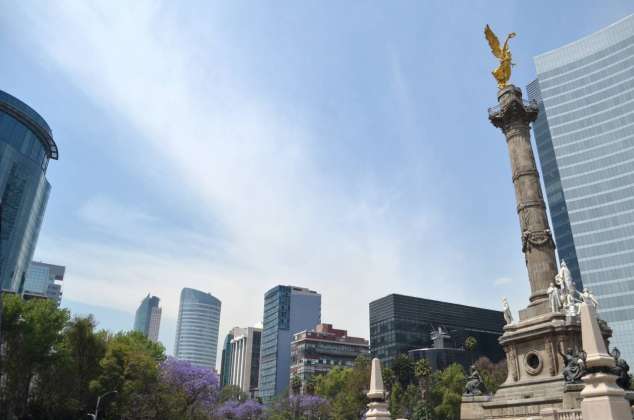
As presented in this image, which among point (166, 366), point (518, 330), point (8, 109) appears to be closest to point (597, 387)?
point (518, 330)

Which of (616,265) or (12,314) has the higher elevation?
(616,265)

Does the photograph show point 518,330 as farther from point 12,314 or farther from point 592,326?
point 12,314

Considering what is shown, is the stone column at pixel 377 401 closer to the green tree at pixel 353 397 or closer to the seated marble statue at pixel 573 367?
the seated marble statue at pixel 573 367

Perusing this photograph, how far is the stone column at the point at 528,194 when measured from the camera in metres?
28.1

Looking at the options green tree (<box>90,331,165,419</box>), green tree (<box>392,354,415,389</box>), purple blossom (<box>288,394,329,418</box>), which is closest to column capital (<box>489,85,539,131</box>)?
green tree (<box>90,331,165,419</box>)

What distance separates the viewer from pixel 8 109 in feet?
276

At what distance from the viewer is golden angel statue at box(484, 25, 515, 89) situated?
34312 millimetres

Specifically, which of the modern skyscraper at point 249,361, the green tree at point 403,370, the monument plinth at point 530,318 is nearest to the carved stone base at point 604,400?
the monument plinth at point 530,318

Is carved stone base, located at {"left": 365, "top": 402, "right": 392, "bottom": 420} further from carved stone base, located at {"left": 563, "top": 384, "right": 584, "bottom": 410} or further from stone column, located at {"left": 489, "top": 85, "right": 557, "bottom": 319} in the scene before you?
stone column, located at {"left": 489, "top": 85, "right": 557, "bottom": 319}

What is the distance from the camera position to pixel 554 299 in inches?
1019

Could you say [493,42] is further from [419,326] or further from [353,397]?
[419,326]

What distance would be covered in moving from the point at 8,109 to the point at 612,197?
4413 inches

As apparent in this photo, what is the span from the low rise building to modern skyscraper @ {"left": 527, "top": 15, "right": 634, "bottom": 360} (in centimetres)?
6406

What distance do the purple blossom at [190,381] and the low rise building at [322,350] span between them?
82.0m
